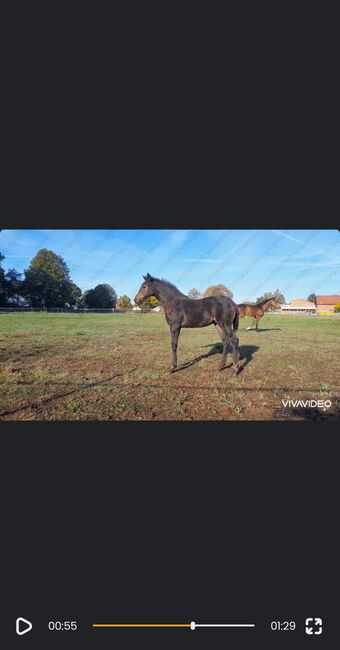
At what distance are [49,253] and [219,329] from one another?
3.19m

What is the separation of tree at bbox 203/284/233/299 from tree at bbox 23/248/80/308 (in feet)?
7.06

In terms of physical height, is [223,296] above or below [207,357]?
above

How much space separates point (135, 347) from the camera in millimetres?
6258

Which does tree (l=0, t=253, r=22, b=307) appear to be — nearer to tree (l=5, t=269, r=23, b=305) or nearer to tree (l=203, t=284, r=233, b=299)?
tree (l=5, t=269, r=23, b=305)

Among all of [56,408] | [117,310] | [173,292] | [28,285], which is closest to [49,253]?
[28,285]

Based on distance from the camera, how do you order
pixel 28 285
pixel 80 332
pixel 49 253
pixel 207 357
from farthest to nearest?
pixel 80 332, pixel 207 357, pixel 28 285, pixel 49 253

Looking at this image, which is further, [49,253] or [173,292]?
[173,292]

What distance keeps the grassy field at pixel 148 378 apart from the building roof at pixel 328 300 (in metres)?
0.51

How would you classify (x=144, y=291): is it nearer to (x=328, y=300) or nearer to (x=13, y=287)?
(x=13, y=287)

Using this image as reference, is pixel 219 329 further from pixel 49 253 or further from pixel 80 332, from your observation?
pixel 80 332

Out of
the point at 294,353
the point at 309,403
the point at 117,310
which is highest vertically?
the point at 117,310

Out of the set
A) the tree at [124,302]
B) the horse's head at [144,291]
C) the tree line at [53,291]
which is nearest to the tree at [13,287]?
the tree line at [53,291]

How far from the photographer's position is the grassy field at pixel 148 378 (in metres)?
3.40

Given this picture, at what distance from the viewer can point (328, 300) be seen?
4.16 meters
